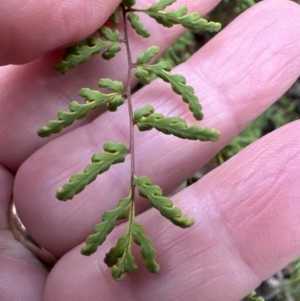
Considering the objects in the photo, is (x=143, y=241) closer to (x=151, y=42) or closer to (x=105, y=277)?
(x=105, y=277)

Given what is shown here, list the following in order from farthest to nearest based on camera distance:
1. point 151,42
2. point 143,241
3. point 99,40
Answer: point 151,42
point 99,40
point 143,241

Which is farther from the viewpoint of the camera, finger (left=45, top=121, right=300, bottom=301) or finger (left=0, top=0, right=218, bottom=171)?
finger (left=0, top=0, right=218, bottom=171)

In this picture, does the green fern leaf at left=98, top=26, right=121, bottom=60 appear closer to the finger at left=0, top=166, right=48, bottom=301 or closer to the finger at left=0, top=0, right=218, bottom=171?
the finger at left=0, top=0, right=218, bottom=171

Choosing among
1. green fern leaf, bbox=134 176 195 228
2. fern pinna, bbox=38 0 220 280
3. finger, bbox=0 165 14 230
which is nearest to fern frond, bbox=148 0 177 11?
fern pinna, bbox=38 0 220 280

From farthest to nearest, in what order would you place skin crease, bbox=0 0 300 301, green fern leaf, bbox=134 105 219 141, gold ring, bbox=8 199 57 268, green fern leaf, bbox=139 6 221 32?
1. gold ring, bbox=8 199 57 268
2. green fern leaf, bbox=139 6 221 32
3. skin crease, bbox=0 0 300 301
4. green fern leaf, bbox=134 105 219 141

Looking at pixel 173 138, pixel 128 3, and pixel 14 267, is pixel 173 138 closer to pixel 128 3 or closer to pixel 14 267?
pixel 128 3

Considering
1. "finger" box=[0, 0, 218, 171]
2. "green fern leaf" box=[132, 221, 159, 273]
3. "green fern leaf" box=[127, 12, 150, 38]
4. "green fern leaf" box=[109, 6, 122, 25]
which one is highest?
"green fern leaf" box=[109, 6, 122, 25]

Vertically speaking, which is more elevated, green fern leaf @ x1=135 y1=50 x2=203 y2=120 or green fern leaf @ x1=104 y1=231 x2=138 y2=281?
green fern leaf @ x1=135 y1=50 x2=203 y2=120

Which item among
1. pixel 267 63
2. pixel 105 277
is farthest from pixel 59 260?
pixel 267 63
